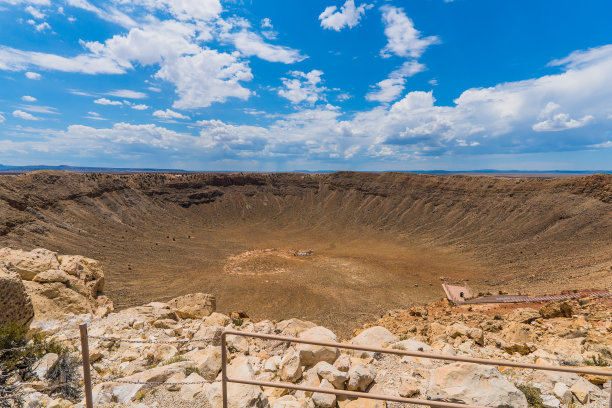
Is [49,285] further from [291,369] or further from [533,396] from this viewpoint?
[533,396]

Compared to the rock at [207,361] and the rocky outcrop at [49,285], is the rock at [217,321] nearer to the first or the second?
the rocky outcrop at [49,285]

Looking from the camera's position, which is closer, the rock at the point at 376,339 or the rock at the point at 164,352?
the rock at the point at 164,352

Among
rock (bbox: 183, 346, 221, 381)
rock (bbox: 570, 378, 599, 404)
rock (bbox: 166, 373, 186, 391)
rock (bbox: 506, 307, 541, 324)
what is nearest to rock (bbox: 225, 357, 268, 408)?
rock (bbox: 166, 373, 186, 391)

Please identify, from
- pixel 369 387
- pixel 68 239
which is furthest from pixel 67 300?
pixel 68 239

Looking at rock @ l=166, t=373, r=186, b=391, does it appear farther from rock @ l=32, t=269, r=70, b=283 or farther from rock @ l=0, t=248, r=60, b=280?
rock @ l=0, t=248, r=60, b=280

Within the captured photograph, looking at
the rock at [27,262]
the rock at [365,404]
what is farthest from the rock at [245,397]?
the rock at [27,262]

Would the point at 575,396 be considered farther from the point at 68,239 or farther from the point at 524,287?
the point at 68,239

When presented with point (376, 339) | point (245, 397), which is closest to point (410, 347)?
point (376, 339)
